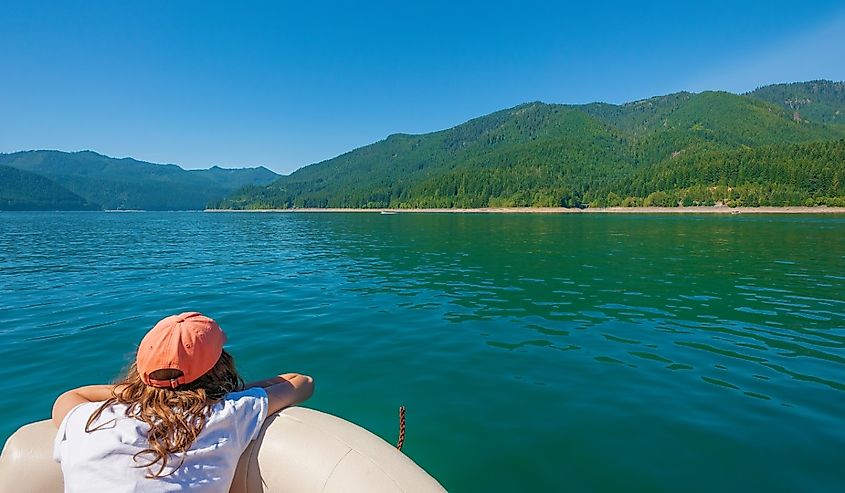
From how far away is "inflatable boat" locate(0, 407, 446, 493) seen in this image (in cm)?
379

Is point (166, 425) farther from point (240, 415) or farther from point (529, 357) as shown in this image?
point (529, 357)

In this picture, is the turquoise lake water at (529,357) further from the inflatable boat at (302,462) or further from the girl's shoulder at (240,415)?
the girl's shoulder at (240,415)

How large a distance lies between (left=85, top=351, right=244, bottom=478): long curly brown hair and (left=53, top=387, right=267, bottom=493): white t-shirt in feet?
0.11

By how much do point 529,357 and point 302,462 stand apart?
8.55 metres

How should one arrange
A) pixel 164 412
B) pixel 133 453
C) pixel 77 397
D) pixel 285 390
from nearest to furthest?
pixel 133 453 < pixel 164 412 < pixel 77 397 < pixel 285 390

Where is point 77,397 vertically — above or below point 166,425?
below

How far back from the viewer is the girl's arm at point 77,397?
3417 mm

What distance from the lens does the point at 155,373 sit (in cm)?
292

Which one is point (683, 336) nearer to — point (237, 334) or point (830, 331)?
point (830, 331)

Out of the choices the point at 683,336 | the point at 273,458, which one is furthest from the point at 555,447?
the point at 683,336

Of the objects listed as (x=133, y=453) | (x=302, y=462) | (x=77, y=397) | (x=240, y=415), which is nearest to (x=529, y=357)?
(x=302, y=462)

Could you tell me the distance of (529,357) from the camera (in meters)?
11.6

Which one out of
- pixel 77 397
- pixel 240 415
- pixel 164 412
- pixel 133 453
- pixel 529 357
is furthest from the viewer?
pixel 529 357

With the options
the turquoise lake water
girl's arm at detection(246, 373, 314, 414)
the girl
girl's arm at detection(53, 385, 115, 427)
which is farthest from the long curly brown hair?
the turquoise lake water
